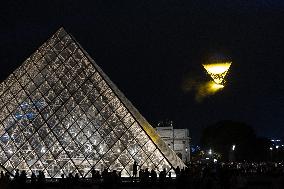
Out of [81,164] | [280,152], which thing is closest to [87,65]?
[81,164]

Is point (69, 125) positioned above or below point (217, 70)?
above

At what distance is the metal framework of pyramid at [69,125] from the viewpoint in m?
23.1

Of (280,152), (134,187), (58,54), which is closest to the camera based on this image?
(134,187)

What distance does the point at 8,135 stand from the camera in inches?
953

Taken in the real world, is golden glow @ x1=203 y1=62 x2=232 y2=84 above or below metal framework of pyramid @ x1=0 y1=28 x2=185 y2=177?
below

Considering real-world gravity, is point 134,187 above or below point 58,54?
below

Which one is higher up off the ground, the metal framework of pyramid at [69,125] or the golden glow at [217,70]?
the metal framework of pyramid at [69,125]

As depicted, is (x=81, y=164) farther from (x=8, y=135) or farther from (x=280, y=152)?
(x=280, y=152)

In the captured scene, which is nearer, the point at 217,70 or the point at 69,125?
the point at 217,70

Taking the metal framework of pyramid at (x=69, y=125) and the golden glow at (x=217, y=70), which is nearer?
the golden glow at (x=217, y=70)

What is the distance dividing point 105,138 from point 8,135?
4.64 meters

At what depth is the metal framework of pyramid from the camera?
75.9 feet

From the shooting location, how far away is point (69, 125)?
78.7ft

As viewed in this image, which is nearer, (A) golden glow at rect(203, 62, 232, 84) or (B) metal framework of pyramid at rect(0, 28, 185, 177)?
(A) golden glow at rect(203, 62, 232, 84)
